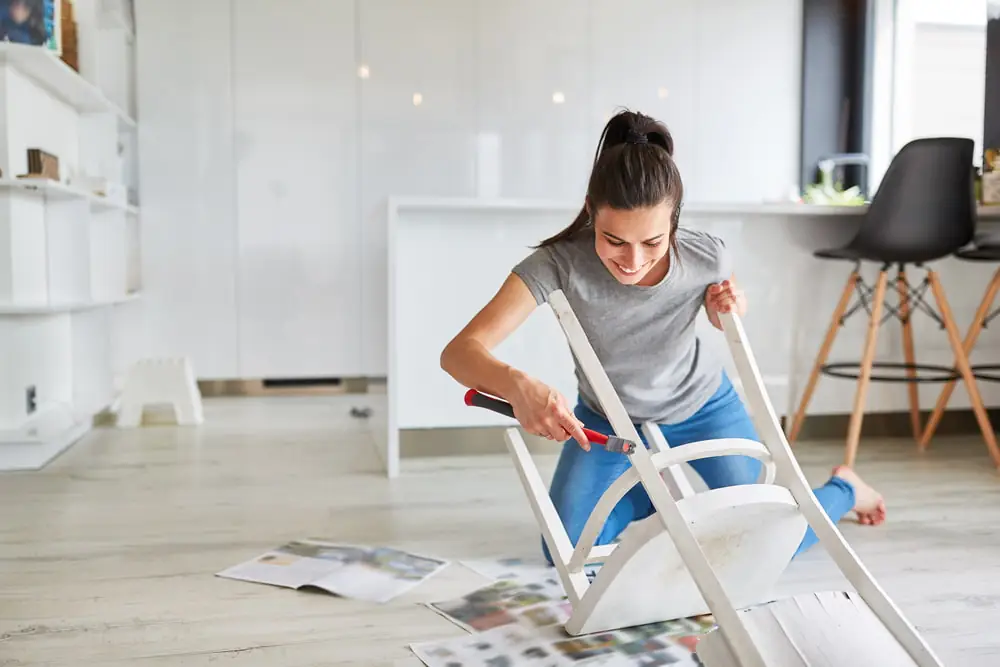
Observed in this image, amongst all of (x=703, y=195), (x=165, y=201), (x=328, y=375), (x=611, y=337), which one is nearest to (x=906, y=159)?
(x=611, y=337)

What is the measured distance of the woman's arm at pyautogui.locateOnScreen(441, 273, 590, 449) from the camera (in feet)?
4.10

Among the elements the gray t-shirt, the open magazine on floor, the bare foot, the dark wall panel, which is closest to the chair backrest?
the bare foot

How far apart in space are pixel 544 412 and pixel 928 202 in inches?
77.7

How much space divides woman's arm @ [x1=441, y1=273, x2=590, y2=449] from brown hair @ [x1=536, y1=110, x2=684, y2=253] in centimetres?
20

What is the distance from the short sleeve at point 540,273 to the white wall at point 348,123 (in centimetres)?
259

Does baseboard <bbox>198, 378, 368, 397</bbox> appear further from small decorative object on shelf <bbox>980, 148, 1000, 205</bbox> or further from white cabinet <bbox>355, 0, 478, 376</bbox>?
small decorative object on shelf <bbox>980, 148, 1000, 205</bbox>

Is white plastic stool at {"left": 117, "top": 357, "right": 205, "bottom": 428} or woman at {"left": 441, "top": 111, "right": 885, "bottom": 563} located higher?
woman at {"left": 441, "top": 111, "right": 885, "bottom": 563}

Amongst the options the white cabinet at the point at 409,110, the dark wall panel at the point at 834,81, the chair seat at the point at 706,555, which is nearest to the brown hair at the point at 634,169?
the chair seat at the point at 706,555

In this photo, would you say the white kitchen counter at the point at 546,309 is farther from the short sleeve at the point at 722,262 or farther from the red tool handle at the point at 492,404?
the red tool handle at the point at 492,404

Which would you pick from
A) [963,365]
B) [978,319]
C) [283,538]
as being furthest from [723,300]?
[978,319]

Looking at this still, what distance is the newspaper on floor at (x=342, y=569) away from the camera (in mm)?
1774

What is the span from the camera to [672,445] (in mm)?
1912

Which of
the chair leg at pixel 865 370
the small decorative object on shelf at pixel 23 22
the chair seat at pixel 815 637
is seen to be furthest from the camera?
the chair leg at pixel 865 370

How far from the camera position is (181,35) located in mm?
4168
